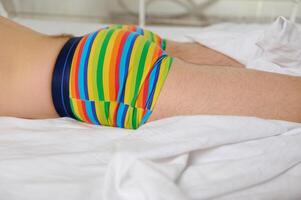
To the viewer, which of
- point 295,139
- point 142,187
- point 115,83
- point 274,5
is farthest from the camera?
point 274,5

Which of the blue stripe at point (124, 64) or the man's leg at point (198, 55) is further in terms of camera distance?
the man's leg at point (198, 55)

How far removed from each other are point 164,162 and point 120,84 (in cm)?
22

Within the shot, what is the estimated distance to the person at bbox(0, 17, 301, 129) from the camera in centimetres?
63

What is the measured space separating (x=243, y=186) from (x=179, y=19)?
1744 millimetres

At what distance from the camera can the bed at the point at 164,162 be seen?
1.59 feet

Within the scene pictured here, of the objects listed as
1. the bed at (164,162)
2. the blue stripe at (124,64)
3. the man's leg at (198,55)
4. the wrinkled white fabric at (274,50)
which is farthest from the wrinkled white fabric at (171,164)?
the man's leg at (198,55)

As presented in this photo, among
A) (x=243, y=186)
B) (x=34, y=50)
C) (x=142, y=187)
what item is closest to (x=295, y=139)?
(x=243, y=186)

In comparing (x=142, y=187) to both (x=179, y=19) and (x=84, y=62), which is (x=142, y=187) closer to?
(x=84, y=62)

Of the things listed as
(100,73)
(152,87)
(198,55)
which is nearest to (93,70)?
(100,73)

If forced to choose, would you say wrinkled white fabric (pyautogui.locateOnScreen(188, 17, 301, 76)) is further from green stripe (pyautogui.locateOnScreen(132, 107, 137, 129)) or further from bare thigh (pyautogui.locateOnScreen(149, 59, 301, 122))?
green stripe (pyautogui.locateOnScreen(132, 107, 137, 129))

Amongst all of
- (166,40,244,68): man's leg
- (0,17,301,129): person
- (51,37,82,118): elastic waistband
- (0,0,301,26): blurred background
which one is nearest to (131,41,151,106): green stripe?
(0,17,301,129): person

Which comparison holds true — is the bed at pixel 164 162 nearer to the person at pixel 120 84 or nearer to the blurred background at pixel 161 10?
the person at pixel 120 84

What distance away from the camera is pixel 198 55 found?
1.05 meters

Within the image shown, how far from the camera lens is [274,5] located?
6.40 feet
